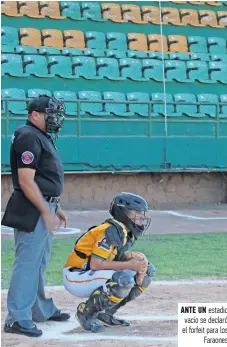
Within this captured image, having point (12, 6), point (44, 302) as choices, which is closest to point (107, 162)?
point (12, 6)

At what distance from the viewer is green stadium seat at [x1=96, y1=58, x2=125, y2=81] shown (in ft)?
51.5

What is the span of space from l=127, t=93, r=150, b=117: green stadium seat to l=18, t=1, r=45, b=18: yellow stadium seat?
3.11 m

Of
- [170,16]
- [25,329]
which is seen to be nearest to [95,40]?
[170,16]

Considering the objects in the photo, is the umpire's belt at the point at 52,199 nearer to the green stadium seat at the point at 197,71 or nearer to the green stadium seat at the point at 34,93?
the green stadium seat at the point at 34,93

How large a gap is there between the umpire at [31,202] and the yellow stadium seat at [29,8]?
1176cm

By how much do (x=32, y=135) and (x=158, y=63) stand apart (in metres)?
11.3

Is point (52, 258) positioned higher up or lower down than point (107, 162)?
lower down

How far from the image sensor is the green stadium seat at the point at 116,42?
16969mm

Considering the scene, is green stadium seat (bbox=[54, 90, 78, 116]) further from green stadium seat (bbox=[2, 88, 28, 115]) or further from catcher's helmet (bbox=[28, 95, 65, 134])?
catcher's helmet (bbox=[28, 95, 65, 134])

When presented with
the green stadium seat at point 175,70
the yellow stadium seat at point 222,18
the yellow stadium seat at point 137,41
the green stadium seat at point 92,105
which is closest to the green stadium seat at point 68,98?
the green stadium seat at point 92,105

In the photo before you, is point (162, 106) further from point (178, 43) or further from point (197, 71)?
point (178, 43)

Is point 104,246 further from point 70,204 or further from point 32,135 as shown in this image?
point 70,204

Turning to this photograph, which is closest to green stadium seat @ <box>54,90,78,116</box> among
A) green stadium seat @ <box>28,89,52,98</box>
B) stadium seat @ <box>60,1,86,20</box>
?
green stadium seat @ <box>28,89,52,98</box>

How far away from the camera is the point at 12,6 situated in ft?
55.0
